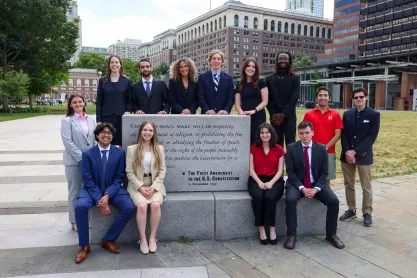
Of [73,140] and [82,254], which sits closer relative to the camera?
[82,254]

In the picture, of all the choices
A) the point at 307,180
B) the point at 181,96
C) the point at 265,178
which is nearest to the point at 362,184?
the point at 307,180

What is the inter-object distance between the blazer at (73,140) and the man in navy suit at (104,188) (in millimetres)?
442

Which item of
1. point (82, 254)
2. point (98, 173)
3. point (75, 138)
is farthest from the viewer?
point (75, 138)

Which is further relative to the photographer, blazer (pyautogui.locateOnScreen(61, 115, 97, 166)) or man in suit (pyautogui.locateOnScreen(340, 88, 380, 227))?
man in suit (pyautogui.locateOnScreen(340, 88, 380, 227))

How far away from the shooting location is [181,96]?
5695 mm

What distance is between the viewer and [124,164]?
455cm

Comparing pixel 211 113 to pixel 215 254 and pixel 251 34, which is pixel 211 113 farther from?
pixel 251 34

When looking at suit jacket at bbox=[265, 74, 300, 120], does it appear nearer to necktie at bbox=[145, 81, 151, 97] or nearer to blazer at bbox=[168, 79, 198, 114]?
blazer at bbox=[168, 79, 198, 114]

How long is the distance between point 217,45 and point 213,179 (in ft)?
430

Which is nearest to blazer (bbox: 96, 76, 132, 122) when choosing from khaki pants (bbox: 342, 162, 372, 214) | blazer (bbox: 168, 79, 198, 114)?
blazer (bbox: 168, 79, 198, 114)

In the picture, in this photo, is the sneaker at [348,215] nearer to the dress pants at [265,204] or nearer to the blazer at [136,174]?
the dress pants at [265,204]

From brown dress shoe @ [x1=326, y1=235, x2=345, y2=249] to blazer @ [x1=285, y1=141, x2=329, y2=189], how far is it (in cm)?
66

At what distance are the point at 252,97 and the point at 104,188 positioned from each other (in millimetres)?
2553

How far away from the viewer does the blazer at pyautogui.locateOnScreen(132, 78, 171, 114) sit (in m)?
5.57
